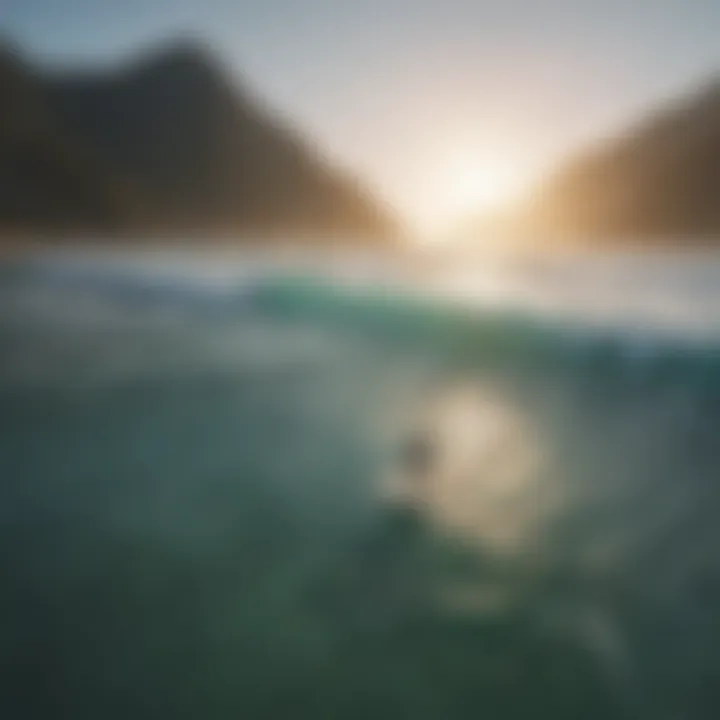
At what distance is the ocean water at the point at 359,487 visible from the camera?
4.09 feet

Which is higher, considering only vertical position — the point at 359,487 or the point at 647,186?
the point at 647,186

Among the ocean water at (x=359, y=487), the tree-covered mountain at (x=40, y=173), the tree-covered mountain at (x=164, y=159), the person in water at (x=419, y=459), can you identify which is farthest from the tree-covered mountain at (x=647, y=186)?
the tree-covered mountain at (x=40, y=173)

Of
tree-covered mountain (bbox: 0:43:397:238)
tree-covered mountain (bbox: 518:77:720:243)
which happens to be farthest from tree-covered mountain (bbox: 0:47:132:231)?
tree-covered mountain (bbox: 518:77:720:243)

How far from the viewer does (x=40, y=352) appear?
1.42 metres

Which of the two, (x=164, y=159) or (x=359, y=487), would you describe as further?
(x=164, y=159)

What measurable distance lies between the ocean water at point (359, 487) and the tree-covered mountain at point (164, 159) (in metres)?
0.10

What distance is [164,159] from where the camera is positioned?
146 centimetres

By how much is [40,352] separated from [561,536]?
1.12 metres

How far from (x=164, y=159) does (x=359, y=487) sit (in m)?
0.82

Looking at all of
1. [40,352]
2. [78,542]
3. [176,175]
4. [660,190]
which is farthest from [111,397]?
[660,190]

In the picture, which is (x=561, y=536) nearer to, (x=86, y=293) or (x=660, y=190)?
(x=660, y=190)

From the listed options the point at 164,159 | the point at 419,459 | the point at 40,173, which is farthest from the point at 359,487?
the point at 40,173

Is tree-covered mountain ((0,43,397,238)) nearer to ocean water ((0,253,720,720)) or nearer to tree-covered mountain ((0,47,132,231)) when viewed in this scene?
tree-covered mountain ((0,47,132,231))

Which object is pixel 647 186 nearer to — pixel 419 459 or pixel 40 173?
pixel 419 459
